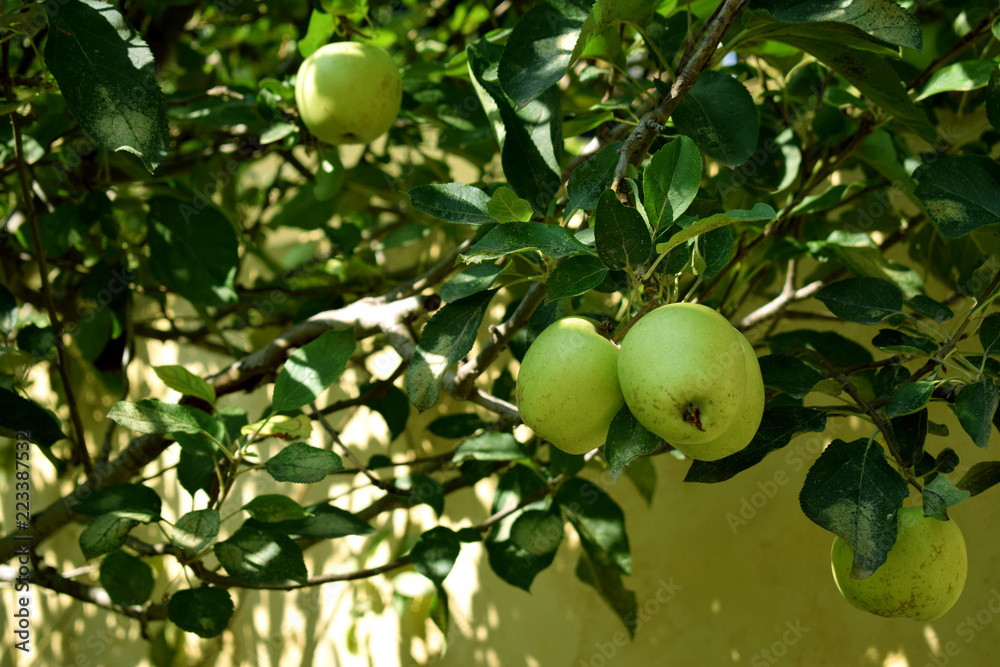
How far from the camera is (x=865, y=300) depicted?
1.05m

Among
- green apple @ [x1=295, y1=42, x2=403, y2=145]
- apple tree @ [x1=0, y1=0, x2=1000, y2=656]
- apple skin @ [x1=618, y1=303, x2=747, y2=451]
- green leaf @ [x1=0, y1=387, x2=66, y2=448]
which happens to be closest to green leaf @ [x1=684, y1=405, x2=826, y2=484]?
apple tree @ [x1=0, y1=0, x2=1000, y2=656]

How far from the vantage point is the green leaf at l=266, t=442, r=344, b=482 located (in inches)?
42.4

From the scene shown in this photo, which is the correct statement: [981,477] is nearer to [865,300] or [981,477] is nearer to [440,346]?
[865,300]

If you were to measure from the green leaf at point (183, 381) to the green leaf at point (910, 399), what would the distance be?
1.00 m

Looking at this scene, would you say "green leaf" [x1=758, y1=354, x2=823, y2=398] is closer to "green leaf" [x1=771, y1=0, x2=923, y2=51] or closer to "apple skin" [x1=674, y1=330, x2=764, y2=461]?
"apple skin" [x1=674, y1=330, x2=764, y2=461]

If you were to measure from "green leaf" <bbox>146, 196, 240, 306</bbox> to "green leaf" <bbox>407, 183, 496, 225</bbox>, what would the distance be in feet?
2.74

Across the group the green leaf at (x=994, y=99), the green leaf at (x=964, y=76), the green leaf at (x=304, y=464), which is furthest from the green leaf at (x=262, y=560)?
the green leaf at (x=964, y=76)

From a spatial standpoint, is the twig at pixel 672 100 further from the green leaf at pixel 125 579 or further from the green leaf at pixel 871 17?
the green leaf at pixel 125 579

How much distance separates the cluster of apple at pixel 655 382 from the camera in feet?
2.13

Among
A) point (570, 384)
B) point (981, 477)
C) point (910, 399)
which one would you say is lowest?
point (981, 477)

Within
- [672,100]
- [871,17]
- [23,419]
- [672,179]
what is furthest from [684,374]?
[23,419]

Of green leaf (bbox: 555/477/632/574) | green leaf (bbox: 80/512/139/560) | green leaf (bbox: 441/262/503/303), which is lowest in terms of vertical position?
green leaf (bbox: 555/477/632/574)

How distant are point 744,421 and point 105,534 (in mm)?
948

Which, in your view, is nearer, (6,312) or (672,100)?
(672,100)
